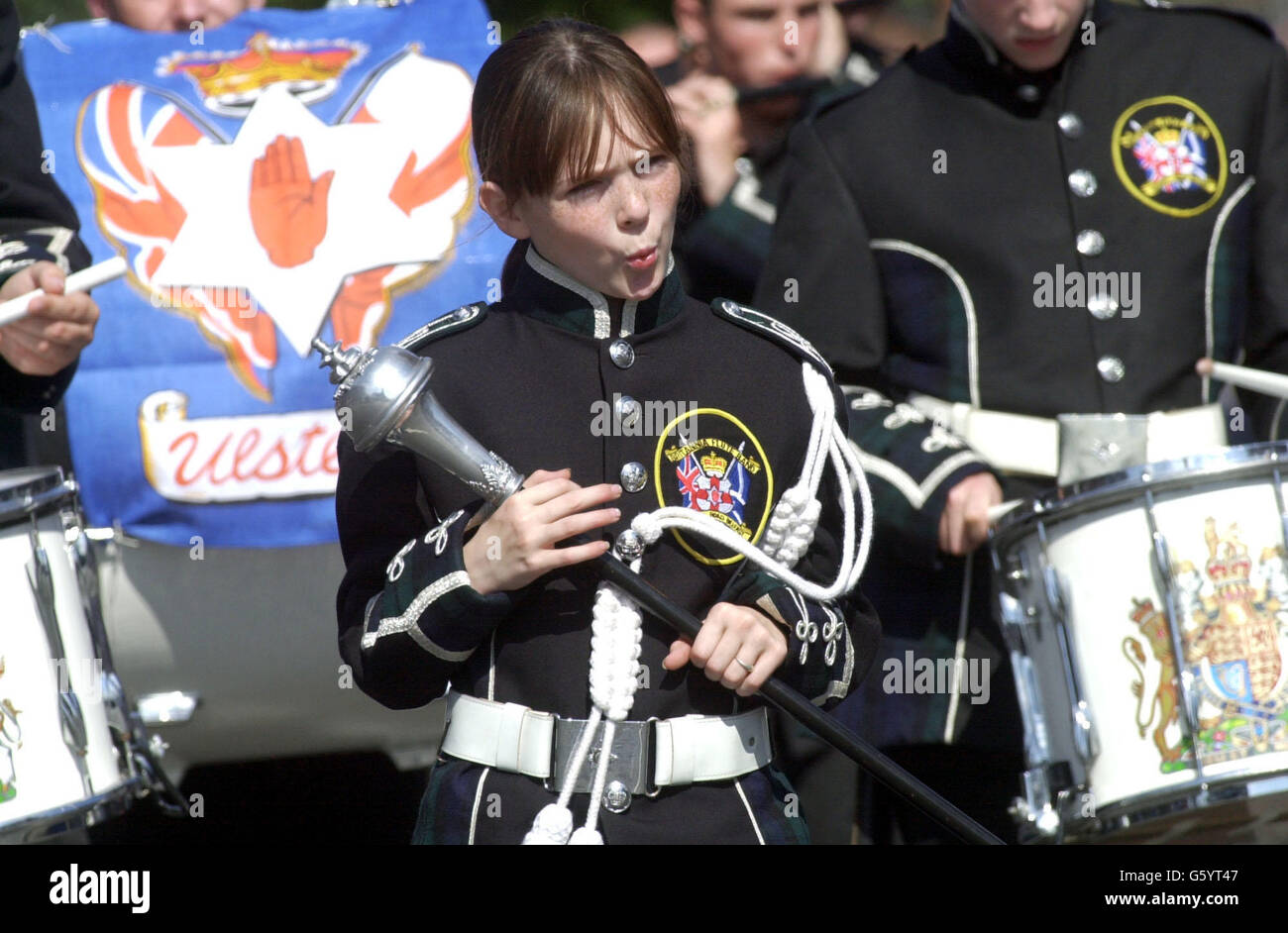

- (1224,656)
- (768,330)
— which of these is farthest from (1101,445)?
(768,330)

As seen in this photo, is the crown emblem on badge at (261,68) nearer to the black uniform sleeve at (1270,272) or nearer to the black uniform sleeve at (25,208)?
the black uniform sleeve at (25,208)

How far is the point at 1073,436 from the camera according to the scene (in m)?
3.30

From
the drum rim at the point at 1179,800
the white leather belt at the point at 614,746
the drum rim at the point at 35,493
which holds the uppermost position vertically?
the drum rim at the point at 35,493

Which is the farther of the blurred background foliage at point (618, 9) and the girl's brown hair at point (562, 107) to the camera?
the blurred background foliage at point (618, 9)

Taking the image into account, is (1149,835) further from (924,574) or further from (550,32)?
(550,32)

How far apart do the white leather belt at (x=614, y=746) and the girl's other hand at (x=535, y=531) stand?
17cm

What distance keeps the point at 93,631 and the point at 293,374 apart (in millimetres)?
708

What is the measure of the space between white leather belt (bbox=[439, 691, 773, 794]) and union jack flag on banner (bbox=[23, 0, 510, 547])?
4.64ft

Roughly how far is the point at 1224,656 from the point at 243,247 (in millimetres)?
1932

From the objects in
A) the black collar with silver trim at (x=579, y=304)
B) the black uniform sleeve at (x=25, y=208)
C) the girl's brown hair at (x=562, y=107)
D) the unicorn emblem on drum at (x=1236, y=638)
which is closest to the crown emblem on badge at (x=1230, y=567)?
the unicorn emblem on drum at (x=1236, y=638)

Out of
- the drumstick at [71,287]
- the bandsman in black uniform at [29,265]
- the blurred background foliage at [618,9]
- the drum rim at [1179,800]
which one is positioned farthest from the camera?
the blurred background foliage at [618,9]

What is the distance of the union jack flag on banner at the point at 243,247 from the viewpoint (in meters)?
3.68

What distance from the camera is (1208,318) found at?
350 centimetres
